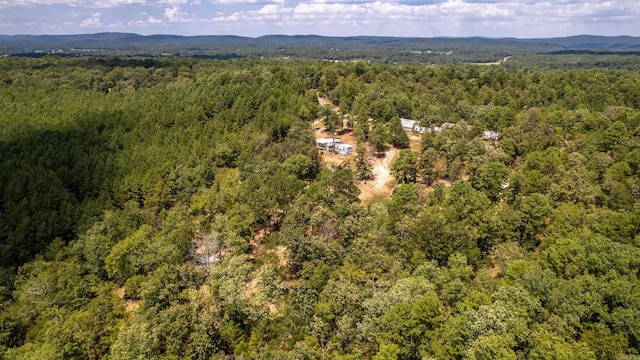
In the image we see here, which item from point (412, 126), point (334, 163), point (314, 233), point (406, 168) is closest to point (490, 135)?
point (412, 126)

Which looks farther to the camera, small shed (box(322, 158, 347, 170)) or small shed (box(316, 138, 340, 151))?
small shed (box(316, 138, 340, 151))

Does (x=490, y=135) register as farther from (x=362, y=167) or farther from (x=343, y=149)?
(x=343, y=149)

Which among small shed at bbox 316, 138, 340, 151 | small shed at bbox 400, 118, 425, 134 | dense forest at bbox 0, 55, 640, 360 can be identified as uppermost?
small shed at bbox 400, 118, 425, 134

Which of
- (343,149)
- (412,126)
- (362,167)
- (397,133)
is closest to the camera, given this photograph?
(362,167)

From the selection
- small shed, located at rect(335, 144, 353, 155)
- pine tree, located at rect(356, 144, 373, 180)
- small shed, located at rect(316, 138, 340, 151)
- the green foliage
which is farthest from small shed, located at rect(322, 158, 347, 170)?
the green foliage

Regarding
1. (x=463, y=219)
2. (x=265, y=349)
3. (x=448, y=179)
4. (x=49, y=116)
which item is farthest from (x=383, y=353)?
(x=49, y=116)

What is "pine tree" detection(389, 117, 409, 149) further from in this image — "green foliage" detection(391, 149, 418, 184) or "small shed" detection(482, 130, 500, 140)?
"small shed" detection(482, 130, 500, 140)

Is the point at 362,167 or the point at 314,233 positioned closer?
the point at 314,233
